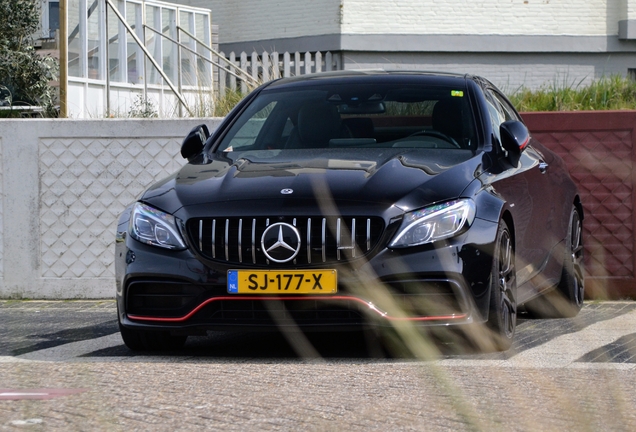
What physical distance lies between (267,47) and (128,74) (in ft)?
15.1

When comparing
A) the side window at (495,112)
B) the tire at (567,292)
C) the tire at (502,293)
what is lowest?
the tire at (567,292)

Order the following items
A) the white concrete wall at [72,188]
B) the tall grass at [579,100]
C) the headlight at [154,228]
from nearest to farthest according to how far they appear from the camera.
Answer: the headlight at [154,228], the white concrete wall at [72,188], the tall grass at [579,100]

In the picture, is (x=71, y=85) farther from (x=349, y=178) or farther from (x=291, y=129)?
(x=349, y=178)

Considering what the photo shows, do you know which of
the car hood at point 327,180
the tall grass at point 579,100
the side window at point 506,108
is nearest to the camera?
the car hood at point 327,180

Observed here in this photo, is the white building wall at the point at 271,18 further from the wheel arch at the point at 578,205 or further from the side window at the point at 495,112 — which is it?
the side window at the point at 495,112

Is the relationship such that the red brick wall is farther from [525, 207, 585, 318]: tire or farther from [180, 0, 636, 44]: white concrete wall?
[180, 0, 636, 44]: white concrete wall

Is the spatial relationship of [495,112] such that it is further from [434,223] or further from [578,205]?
[434,223]

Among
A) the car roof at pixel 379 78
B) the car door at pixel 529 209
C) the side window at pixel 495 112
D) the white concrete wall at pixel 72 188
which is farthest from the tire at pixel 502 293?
the white concrete wall at pixel 72 188

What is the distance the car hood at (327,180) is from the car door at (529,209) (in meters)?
0.34

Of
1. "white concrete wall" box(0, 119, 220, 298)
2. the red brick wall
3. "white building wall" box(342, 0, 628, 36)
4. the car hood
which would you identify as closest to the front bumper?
the car hood

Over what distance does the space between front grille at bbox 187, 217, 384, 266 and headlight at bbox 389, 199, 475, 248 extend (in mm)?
121

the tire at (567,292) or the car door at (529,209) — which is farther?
the tire at (567,292)

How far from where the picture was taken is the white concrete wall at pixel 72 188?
384 inches

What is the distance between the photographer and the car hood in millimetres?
5867
